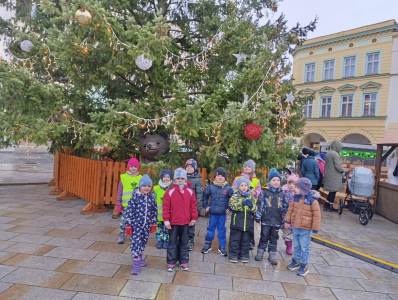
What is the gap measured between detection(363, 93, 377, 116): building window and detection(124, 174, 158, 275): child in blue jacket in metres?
25.9

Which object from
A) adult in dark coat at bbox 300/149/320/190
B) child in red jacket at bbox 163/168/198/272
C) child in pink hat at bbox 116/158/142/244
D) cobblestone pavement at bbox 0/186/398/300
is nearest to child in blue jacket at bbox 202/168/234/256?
cobblestone pavement at bbox 0/186/398/300

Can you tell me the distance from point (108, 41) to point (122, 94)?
2.30m

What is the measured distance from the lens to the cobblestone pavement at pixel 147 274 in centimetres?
362

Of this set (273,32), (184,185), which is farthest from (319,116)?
(184,185)

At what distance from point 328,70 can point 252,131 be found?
25.4 meters

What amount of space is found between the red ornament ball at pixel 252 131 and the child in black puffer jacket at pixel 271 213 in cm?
117

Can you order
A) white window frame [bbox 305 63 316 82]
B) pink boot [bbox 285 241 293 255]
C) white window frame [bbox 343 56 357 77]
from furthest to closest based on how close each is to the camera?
white window frame [bbox 305 63 316 82], white window frame [bbox 343 56 357 77], pink boot [bbox 285 241 293 255]

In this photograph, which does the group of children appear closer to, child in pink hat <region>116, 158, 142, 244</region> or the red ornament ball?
child in pink hat <region>116, 158, 142, 244</region>

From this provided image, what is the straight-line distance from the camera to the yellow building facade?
23516 mm

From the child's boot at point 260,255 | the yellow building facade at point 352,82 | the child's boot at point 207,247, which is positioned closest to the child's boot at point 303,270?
the child's boot at point 260,255

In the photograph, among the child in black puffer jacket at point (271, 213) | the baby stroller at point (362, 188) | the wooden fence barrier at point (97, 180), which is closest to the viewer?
the child in black puffer jacket at point (271, 213)

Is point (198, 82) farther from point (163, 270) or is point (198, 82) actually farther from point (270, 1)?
point (163, 270)

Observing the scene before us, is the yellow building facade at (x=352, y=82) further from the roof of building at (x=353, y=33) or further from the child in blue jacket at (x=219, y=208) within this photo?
the child in blue jacket at (x=219, y=208)

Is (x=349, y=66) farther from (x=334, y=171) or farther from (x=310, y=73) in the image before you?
(x=334, y=171)
